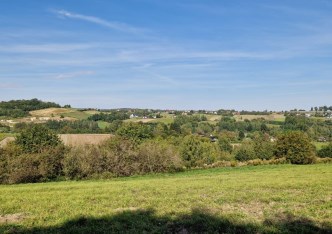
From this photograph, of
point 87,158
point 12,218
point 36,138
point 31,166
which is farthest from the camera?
point 36,138

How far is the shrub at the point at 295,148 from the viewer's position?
224ft

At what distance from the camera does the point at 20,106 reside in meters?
169

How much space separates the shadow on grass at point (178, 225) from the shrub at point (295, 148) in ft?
196

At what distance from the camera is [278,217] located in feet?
43.0

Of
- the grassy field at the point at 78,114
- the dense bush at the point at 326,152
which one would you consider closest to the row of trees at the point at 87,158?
the dense bush at the point at 326,152

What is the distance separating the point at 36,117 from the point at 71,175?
113091 mm

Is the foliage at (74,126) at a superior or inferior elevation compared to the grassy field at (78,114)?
inferior

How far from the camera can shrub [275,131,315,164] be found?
68.3 metres

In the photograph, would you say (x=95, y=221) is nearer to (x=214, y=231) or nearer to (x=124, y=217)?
(x=124, y=217)

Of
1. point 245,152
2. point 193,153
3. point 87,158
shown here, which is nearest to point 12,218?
point 87,158

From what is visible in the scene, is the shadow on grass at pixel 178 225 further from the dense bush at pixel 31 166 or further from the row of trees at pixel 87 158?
the row of trees at pixel 87 158

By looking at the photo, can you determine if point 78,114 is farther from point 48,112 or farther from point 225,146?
point 225,146

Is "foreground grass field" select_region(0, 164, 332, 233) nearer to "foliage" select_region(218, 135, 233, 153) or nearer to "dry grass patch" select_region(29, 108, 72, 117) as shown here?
"foliage" select_region(218, 135, 233, 153)

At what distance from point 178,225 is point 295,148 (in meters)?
63.2
